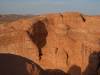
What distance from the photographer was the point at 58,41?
24234mm

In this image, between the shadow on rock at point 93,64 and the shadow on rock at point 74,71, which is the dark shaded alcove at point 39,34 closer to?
the shadow on rock at point 74,71

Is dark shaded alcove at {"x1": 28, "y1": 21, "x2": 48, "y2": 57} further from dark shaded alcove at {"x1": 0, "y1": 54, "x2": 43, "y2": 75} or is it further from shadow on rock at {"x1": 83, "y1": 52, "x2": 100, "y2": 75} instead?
dark shaded alcove at {"x1": 0, "y1": 54, "x2": 43, "y2": 75}

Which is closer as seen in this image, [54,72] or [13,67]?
[13,67]

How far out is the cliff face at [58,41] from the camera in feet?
75.6

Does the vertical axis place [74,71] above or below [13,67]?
below

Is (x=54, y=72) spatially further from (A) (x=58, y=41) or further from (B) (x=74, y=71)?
(A) (x=58, y=41)

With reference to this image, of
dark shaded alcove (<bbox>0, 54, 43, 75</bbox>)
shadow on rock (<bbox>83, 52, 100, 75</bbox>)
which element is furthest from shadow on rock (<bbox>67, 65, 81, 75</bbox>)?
dark shaded alcove (<bbox>0, 54, 43, 75</bbox>)

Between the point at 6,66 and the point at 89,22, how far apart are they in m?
10.5

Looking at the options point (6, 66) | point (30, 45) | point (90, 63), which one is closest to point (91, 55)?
point (90, 63)

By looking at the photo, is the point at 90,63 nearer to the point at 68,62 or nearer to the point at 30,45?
the point at 68,62

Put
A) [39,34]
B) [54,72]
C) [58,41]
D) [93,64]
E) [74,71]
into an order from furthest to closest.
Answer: [58,41] → [39,34] → [74,71] → [54,72] → [93,64]

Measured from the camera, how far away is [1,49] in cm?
2269

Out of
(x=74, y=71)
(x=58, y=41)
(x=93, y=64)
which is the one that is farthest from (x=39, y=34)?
(x=93, y=64)

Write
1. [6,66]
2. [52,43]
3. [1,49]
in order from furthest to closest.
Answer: [52,43]
[1,49]
[6,66]
